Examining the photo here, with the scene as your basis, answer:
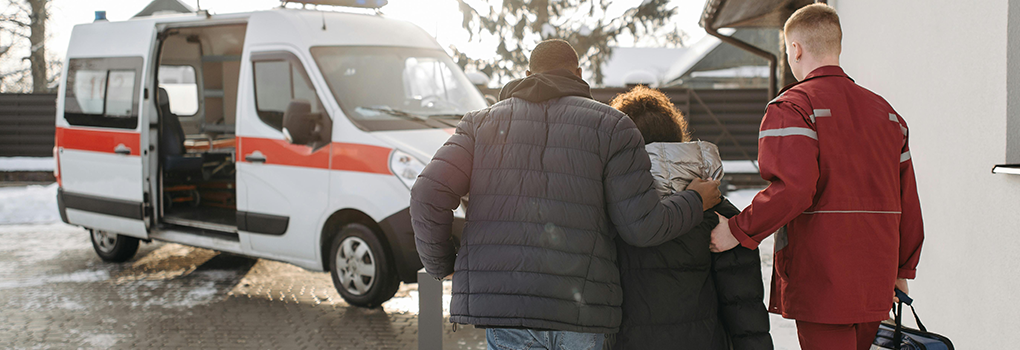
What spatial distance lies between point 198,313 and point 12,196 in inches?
335

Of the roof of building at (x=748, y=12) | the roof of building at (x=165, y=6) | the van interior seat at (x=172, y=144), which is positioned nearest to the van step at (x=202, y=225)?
the van interior seat at (x=172, y=144)

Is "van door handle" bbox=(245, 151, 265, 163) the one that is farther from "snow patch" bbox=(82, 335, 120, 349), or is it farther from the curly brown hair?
the curly brown hair

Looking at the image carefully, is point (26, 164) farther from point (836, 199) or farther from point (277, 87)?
point (836, 199)

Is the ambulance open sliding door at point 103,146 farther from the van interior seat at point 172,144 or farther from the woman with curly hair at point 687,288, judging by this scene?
the woman with curly hair at point 687,288

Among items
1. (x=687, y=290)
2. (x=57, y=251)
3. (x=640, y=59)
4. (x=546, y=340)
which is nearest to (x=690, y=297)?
(x=687, y=290)

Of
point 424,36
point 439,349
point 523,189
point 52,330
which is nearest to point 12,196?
point 52,330

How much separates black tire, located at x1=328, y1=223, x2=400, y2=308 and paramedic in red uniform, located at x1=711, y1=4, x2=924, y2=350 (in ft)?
11.0

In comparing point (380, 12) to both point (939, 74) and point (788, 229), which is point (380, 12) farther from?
point (788, 229)

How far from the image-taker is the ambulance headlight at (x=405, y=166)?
5199mm

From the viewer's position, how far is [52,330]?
5.31m

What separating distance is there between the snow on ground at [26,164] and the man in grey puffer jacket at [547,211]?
17.5 metres

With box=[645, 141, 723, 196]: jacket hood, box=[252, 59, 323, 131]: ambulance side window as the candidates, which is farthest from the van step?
box=[645, 141, 723, 196]: jacket hood

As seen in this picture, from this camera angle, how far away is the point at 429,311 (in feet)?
11.1

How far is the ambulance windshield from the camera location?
567 centimetres
